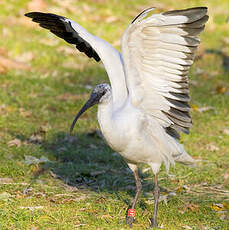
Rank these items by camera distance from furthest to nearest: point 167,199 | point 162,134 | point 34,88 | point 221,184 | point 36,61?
point 36,61 → point 34,88 → point 221,184 → point 167,199 → point 162,134

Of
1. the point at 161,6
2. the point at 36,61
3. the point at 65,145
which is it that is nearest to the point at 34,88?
the point at 36,61

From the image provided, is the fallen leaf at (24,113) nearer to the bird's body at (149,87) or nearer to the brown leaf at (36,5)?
the bird's body at (149,87)

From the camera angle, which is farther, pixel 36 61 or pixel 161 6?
pixel 161 6

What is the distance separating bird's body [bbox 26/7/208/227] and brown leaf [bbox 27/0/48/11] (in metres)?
7.38

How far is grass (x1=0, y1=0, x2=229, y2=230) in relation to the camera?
5090 mm

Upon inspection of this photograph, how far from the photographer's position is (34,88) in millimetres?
9086

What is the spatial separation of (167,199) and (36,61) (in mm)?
5539

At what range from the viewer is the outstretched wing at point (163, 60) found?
4453 millimetres

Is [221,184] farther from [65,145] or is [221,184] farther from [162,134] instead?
[65,145]

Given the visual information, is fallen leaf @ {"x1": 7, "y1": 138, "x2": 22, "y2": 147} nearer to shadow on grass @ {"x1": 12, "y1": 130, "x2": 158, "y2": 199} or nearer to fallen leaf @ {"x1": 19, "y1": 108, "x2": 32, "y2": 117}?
shadow on grass @ {"x1": 12, "y1": 130, "x2": 158, "y2": 199}

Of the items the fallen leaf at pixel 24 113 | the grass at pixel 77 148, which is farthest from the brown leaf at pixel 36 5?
the fallen leaf at pixel 24 113

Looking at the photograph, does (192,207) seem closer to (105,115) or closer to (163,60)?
(105,115)

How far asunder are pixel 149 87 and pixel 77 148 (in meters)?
2.53

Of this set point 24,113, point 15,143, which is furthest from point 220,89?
point 15,143
